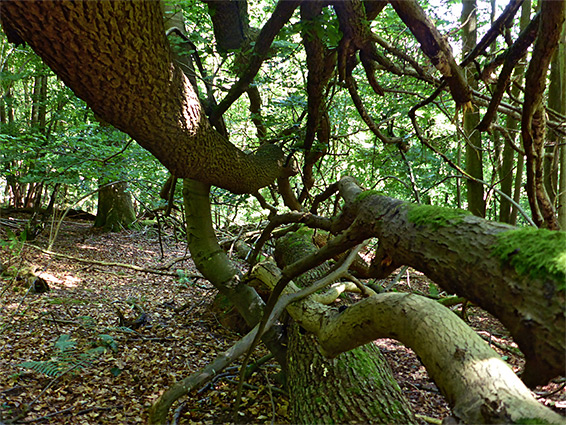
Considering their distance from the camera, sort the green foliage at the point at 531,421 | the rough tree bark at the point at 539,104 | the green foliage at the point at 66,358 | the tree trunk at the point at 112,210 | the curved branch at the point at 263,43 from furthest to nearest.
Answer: the tree trunk at the point at 112,210
the curved branch at the point at 263,43
the green foliage at the point at 66,358
the rough tree bark at the point at 539,104
the green foliage at the point at 531,421

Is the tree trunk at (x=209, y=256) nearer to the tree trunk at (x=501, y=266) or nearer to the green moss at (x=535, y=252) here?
the tree trunk at (x=501, y=266)

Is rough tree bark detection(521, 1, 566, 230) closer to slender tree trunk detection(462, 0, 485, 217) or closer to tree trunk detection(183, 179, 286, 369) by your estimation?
slender tree trunk detection(462, 0, 485, 217)

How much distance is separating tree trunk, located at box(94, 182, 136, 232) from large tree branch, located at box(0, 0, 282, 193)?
A: 7.19m

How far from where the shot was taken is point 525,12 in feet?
14.8

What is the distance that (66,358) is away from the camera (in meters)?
2.87

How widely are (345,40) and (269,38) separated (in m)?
0.72

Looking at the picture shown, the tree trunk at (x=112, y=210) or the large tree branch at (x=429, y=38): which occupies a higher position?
the large tree branch at (x=429, y=38)

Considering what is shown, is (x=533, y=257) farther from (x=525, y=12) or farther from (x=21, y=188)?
(x=21, y=188)

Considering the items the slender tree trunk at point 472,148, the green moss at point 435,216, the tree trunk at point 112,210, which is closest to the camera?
the green moss at point 435,216

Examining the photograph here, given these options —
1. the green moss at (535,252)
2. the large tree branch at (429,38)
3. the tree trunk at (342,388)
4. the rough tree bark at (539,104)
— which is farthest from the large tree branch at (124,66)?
the rough tree bark at (539,104)

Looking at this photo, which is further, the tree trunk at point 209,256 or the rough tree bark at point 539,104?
the tree trunk at point 209,256

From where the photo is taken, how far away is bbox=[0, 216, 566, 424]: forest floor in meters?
2.72

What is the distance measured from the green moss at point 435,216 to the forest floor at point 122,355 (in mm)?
1614

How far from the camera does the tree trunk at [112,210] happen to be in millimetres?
9281
